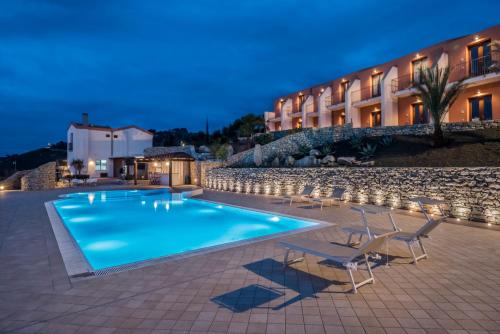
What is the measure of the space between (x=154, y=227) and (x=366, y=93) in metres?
20.2

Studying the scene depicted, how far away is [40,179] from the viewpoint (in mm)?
18859

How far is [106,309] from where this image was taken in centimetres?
294

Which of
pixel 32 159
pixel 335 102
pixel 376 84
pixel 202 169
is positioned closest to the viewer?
pixel 202 169

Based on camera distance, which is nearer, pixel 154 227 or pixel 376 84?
pixel 154 227

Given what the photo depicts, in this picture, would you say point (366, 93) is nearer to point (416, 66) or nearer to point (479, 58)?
point (416, 66)

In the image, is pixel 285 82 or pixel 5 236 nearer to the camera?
pixel 5 236

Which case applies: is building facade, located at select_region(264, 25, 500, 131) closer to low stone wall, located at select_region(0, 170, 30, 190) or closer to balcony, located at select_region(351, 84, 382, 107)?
balcony, located at select_region(351, 84, 382, 107)

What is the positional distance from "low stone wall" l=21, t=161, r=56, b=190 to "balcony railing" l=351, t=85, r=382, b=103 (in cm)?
2413

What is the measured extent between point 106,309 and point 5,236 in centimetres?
518

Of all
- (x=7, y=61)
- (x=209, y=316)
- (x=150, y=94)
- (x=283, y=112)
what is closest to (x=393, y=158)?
(x=209, y=316)

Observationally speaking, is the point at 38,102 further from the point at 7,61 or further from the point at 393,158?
the point at 393,158

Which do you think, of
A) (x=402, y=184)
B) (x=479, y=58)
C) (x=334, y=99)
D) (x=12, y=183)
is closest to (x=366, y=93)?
(x=334, y=99)

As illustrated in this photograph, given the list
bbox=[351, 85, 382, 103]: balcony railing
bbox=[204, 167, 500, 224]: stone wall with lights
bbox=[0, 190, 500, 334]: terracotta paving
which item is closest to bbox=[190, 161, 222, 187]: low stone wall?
bbox=[204, 167, 500, 224]: stone wall with lights

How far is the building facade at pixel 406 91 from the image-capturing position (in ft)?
50.7
